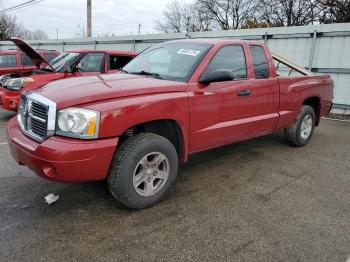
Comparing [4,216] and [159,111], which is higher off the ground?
[159,111]

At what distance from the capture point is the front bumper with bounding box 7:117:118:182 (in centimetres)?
292

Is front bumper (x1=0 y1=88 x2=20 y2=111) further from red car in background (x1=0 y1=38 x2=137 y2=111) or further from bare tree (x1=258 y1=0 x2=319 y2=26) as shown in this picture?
bare tree (x1=258 y1=0 x2=319 y2=26)

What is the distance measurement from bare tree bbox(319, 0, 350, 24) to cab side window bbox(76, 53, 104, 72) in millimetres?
21344

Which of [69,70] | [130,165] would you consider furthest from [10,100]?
[130,165]

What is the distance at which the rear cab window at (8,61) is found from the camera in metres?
10.5

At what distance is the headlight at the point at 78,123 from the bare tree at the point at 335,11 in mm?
25199

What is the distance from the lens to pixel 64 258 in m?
2.69

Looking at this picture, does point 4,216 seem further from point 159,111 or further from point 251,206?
point 251,206

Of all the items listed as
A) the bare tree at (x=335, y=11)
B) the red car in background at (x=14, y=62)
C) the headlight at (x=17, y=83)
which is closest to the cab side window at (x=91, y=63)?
the headlight at (x=17, y=83)

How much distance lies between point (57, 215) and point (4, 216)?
506 mm

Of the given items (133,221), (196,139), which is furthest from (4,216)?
(196,139)

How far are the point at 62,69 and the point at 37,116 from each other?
496 cm

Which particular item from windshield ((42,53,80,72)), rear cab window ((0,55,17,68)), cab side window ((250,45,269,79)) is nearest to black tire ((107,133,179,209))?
cab side window ((250,45,269,79))

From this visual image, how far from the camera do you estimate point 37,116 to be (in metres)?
3.27
